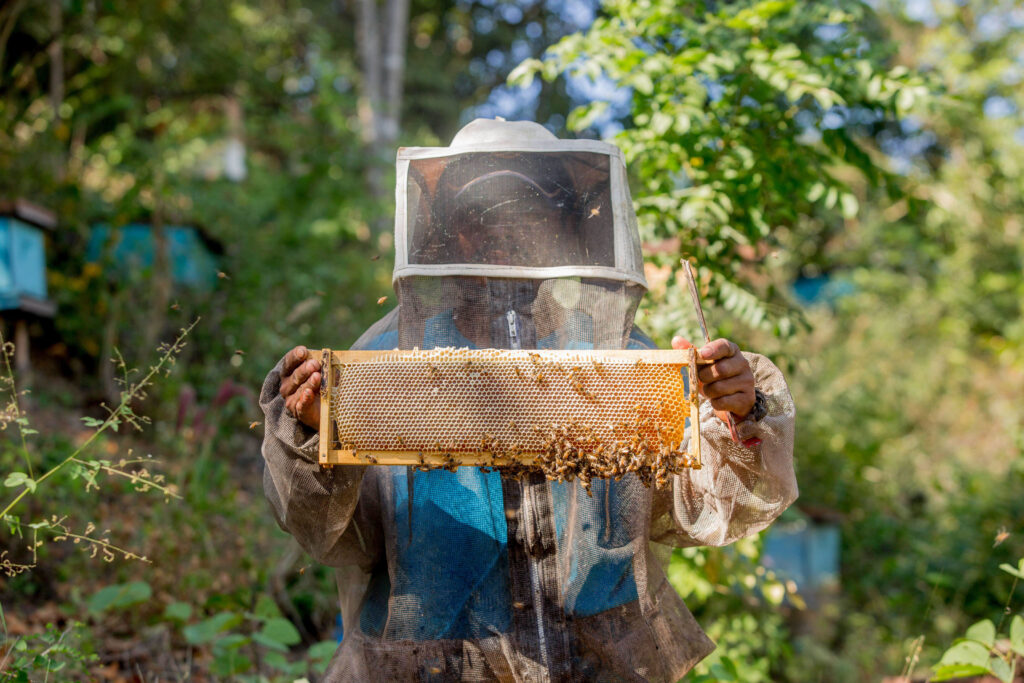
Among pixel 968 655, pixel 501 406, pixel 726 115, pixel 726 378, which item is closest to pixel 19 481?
pixel 501 406

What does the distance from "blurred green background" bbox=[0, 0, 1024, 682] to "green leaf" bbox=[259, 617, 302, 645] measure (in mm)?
13

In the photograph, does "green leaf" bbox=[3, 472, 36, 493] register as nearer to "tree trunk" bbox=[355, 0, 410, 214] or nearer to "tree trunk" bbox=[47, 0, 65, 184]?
"tree trunk" bbox=[47, 0, 65, 184]

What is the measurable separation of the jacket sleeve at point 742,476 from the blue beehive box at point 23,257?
4709 millimetres

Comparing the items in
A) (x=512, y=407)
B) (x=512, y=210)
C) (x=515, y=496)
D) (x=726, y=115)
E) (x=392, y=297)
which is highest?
(x=726, y=115)

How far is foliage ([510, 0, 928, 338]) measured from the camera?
341cm

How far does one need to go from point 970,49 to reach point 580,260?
1283 centimetres

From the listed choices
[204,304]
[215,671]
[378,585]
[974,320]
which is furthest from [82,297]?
[974,320]

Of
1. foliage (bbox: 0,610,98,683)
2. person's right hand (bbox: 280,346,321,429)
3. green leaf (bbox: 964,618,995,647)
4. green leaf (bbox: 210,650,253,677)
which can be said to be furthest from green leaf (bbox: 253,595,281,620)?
green leaf (bbox: 964,618,995,647)

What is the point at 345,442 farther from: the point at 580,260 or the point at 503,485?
the point at 580,260


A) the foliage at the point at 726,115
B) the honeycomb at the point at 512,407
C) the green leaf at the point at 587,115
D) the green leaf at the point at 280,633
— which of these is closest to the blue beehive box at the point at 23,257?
the green leaf at the point at 280,633

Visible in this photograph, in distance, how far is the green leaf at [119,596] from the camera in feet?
11.2

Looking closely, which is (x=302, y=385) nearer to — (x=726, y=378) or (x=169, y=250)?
(x=726, y=378)

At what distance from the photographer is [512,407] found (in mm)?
1993

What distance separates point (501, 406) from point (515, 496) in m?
0.32
